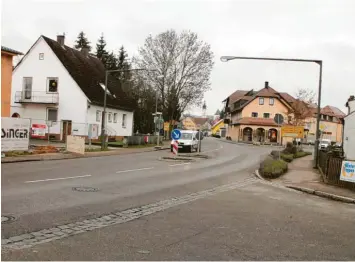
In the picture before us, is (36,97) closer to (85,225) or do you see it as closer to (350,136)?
(350,136)

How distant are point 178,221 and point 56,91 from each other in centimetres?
3782

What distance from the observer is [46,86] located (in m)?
43.9

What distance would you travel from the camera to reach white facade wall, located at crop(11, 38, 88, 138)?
1673 inches

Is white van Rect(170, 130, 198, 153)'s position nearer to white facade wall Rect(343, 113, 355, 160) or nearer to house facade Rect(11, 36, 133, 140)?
house facade Rect(11, 36, 133, 140)

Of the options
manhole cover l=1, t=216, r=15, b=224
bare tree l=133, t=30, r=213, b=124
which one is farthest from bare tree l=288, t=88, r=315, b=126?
manhole cover l=1, t=216, r=15, b=224

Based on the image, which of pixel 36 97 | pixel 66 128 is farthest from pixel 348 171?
pixel 36 97

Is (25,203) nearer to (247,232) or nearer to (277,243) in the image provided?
(247,232)

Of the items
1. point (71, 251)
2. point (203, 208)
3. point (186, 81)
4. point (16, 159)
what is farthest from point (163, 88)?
point (71, 251)

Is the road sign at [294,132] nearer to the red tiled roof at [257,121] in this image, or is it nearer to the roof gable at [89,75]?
the roof gable at [89,75]

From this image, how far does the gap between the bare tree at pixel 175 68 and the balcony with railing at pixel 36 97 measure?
16.3 m

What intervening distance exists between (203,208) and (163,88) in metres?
49.4

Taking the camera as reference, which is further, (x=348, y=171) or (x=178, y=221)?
(x=348, y=171)

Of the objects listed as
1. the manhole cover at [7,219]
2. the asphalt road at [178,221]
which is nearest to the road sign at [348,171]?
the asphalt road at [178,221]

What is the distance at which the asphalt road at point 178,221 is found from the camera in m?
5.97
